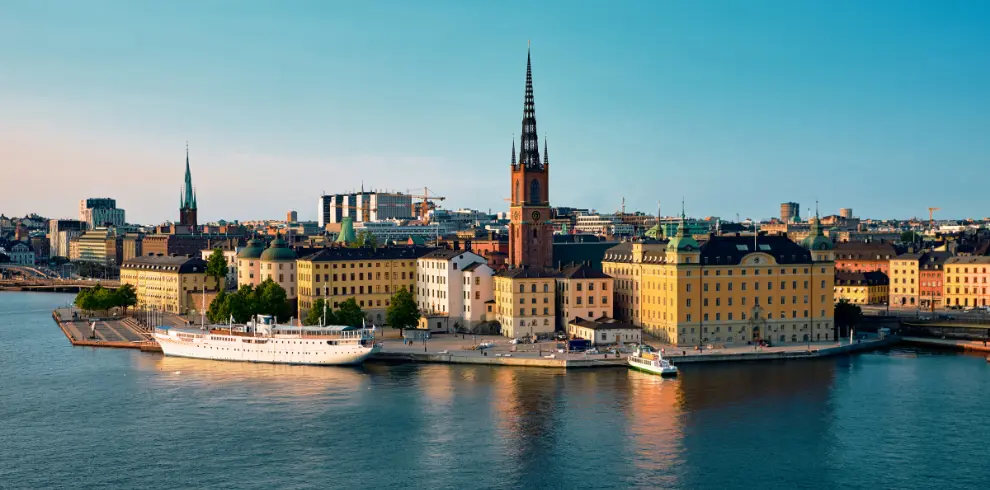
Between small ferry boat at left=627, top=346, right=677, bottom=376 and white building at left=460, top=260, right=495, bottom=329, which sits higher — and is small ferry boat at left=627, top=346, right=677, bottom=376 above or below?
below

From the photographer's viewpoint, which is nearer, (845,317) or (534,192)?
(845,317)

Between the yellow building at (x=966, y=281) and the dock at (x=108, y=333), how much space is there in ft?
249

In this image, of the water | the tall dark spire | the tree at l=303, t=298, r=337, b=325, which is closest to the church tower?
the tall dark spire

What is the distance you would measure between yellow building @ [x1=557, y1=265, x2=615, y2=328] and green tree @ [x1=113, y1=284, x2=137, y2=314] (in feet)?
169

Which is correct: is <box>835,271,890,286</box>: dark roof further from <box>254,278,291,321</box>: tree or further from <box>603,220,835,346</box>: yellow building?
<box>254,278,291,321</box>: tree

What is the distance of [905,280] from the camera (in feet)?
384

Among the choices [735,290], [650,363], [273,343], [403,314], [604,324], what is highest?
[735,290]

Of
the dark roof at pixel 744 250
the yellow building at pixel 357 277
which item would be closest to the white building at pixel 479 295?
the yellow building at pixel 357 277

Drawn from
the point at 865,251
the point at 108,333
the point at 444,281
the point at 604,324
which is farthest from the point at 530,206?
the point at 865,251

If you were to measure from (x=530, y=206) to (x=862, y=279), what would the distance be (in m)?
40.7

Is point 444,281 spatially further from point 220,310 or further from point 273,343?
point 273,343

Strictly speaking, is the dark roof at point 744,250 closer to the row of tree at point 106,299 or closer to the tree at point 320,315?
the tree at point 320,315

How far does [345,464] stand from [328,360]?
95.9 ft

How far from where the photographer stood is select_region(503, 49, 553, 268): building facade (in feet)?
326
